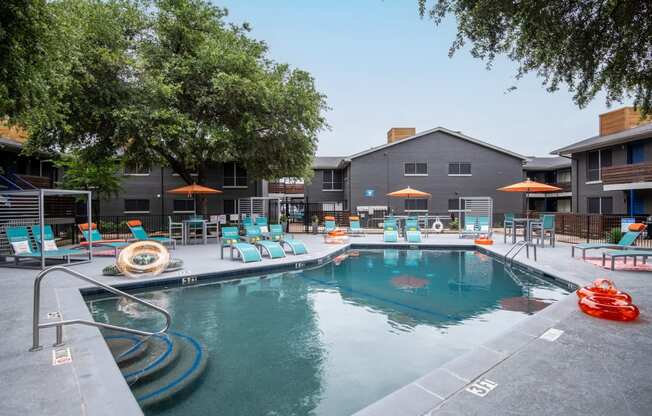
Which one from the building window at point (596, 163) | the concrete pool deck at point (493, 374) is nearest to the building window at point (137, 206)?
the concrete pool deck at point (493, 374)

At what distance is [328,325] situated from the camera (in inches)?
284

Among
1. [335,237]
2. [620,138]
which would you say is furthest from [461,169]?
[335,237]

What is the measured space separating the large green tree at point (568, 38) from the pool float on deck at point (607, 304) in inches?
137

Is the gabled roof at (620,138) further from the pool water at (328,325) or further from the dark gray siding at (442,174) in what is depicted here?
the pool water at (328,325)

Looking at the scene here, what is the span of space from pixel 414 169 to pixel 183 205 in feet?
57.4

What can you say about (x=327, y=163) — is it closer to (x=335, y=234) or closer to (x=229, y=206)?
(x=229, y=206)

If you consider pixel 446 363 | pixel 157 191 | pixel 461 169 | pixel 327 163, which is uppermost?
pixel 327 163

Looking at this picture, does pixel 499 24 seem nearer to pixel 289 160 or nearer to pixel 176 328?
pixel 176 328

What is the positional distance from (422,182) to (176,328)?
2672cm

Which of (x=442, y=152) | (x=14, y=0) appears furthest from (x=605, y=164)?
(x=14, y=0)

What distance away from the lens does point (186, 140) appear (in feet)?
60.2

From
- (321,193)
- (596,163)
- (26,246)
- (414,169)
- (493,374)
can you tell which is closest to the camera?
(493,374)

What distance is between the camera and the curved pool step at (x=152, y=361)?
15.9 ft

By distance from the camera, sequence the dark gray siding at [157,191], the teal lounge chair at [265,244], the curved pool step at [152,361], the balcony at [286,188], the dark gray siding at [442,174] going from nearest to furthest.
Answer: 1. the curved pool step at [152,361]
2. the teal lounge chair at [265,244]
3. the dark gray siding at [157,191]
4. the dark gray siding at [442,174]
5. the balcony at [286,188]
